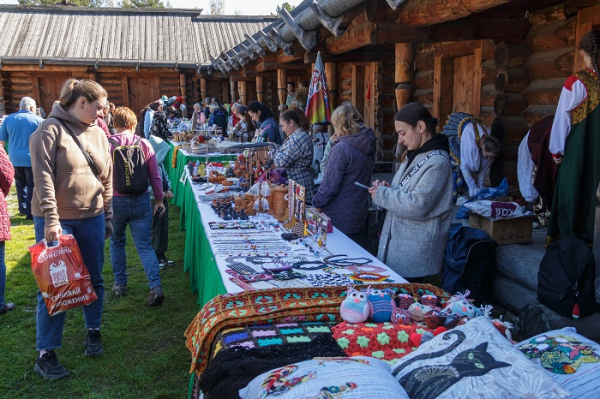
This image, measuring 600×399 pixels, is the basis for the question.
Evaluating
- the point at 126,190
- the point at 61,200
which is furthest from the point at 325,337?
the point at 126,190

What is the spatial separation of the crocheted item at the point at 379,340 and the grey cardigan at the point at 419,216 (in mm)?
1123

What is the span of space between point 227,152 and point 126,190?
4.25m

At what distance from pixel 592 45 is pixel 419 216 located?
1.96m

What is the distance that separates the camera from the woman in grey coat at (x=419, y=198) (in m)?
3.26

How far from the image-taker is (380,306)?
2451 mm

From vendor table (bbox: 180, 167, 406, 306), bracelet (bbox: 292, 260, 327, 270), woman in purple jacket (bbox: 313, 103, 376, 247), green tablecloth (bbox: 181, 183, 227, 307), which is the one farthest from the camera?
woman in purple jacket (bbox: 313, 103, 376, 247)

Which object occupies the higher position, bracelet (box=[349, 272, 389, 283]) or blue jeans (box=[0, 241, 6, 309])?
bracelet (box=[349, 272, 389, 283])

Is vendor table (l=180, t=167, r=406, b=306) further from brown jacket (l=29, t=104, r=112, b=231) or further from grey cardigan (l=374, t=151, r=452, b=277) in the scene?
brown jacket (l=29, t=104, r=112, b=231)

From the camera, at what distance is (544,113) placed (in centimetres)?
618

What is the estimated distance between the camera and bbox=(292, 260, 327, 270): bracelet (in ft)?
10.6

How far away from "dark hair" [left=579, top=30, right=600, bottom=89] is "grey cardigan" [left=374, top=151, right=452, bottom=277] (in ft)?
5.38

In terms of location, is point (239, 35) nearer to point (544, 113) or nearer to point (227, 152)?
point (227, 152)

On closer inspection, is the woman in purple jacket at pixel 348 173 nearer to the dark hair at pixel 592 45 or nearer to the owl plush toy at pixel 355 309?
the dark hair at pixel 592 45

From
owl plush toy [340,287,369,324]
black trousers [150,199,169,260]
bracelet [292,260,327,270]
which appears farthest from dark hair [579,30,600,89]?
black trousers [150,199,169,260]
